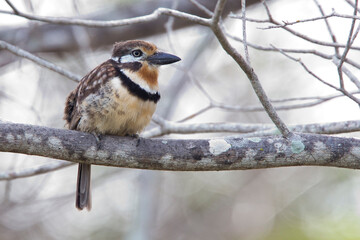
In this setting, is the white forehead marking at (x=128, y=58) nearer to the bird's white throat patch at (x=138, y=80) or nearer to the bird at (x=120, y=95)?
the bird at (x=120, y=95)

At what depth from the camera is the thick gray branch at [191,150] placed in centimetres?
257

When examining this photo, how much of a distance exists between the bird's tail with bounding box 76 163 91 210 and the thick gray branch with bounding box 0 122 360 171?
0.77 meters

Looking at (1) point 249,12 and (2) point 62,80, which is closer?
(1) point 249,12

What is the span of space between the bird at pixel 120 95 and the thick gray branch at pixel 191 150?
19 cm

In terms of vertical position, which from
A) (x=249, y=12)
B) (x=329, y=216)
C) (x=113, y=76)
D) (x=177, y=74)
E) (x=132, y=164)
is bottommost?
(x=132, y=164)

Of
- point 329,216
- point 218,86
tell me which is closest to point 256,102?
point 218,86

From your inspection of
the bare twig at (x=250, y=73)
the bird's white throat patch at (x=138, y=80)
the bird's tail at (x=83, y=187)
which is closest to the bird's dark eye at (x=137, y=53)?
the bird's white throat patch at (x=138, y=80)

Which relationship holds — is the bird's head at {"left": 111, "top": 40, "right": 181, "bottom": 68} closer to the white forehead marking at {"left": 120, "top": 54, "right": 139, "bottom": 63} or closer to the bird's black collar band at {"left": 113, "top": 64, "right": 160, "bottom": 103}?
the white forehead marking at {"left": 120, "top": 54, "right": 139, "bottom": 63}

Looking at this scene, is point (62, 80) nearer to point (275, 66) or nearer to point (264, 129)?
point (275, 66)

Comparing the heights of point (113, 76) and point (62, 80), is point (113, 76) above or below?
below

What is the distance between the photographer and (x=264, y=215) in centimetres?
565

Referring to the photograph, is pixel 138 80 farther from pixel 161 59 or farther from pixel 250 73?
pixel 250 73

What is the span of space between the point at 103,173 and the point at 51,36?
163cm

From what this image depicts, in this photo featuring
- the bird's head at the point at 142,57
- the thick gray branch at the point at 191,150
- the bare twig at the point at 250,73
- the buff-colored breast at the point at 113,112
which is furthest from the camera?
the bird's head at the point at 142,57
